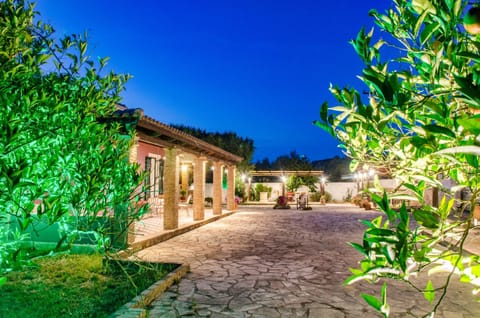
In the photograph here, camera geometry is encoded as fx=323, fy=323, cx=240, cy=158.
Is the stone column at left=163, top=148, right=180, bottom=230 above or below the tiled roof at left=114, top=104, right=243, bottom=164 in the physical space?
below

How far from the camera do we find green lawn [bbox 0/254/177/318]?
3814mm

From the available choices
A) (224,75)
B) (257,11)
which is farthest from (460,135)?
(224,75)

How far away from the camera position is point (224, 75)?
75812 millimetres

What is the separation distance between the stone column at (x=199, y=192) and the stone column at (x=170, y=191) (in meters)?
2.80

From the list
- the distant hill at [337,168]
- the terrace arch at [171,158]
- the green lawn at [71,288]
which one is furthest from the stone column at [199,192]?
the distant hill at [337,168]

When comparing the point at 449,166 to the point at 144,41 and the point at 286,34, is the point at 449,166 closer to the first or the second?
the point at 144,41

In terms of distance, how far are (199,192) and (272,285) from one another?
8.34 m

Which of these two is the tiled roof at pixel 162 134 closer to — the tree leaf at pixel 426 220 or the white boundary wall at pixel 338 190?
the tree leaf at pixel 426 220

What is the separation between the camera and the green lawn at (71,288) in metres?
3.81

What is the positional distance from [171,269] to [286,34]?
2716 inches

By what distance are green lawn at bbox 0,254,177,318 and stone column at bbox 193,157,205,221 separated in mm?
6997

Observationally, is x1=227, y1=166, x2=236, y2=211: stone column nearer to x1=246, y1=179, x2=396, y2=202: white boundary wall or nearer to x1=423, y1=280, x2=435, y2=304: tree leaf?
x1=246, y1=179, x2=396, y2=202: white boundary wall

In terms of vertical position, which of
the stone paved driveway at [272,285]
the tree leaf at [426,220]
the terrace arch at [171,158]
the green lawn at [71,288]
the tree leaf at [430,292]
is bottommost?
the stone paved driveway at [272,285]

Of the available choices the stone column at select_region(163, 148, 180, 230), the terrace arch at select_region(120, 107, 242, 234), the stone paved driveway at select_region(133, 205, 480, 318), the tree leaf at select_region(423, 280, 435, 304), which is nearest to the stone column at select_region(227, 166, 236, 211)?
the terrace arch at select_region(120, 107, 242, 234)
